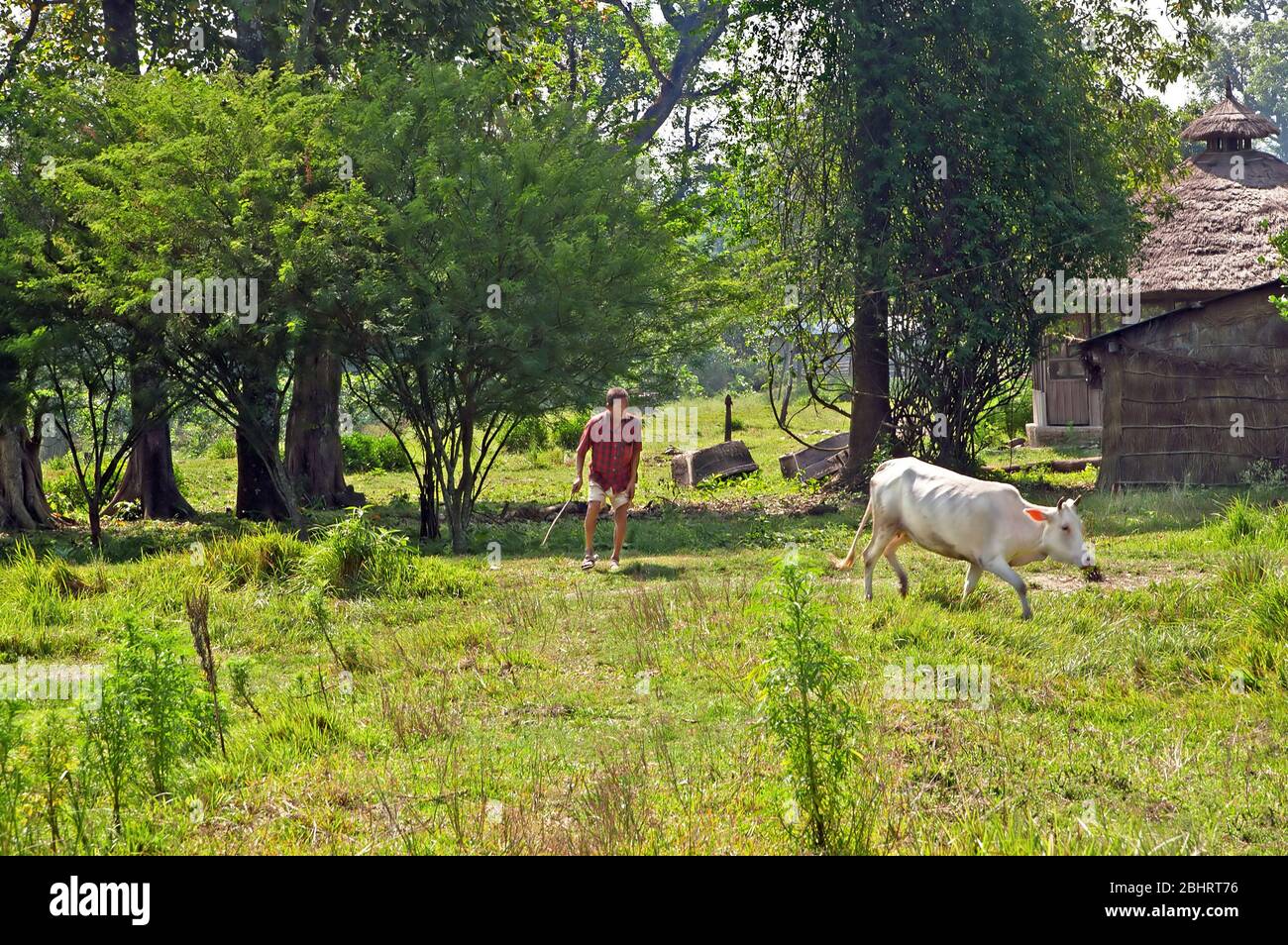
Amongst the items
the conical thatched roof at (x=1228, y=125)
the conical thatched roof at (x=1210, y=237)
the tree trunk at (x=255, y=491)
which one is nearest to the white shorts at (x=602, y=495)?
the tree trunk at (x=255, y=491)

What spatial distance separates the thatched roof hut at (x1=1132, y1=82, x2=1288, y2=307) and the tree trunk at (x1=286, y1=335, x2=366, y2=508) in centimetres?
1380

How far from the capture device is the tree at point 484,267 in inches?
569

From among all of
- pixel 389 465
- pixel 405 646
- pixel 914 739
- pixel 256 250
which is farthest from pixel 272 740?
pixel 389 465

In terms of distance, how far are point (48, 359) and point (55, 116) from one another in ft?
9.88

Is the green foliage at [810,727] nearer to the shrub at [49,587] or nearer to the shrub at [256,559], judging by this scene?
the shrub at [49,587]

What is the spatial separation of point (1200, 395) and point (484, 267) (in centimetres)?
1101

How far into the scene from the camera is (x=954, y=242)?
19.7m

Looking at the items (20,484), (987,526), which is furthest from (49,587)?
(987,526)

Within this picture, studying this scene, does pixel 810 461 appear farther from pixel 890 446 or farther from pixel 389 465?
pixel 389 465

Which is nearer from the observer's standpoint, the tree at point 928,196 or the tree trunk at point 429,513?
the tree trunk at point 429,513

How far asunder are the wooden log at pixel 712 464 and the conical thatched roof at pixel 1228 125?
13.8 m

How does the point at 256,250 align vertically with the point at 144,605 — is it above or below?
above

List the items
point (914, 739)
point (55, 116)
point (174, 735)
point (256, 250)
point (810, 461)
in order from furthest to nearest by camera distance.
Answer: point (810, 461) → point (55, 116) → point (256, 250) → point (914, 739) → point (174, 735)

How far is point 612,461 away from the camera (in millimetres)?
13031
